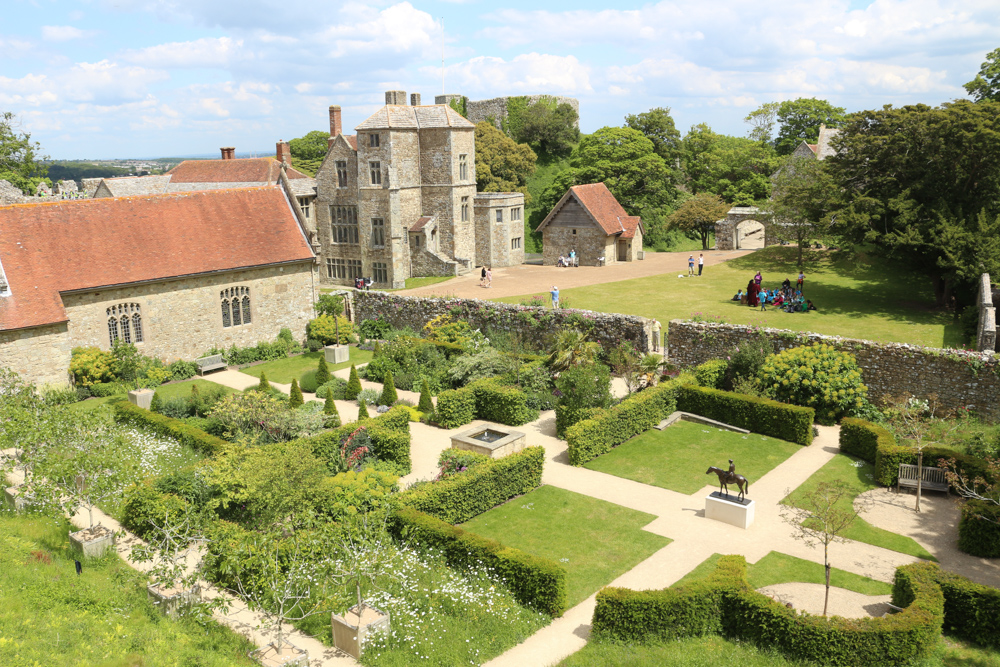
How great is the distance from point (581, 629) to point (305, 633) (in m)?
5.18

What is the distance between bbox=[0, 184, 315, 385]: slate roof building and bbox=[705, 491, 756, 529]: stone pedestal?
23.7 meters

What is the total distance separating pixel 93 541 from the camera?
16094 millimetres

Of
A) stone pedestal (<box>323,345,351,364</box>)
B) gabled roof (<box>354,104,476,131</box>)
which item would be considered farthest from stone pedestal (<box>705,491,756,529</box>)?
gabled roof (<box>354,104,476,131</box>)

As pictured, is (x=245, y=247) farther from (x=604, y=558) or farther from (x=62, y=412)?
(x=604, y=558)

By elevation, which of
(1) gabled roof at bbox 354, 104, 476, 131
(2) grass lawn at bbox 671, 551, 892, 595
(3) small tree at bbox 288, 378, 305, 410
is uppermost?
(1) gabled roof at bbox 354, 104, 476, 131

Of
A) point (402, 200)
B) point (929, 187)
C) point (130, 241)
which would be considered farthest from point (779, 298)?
point (130, 241)

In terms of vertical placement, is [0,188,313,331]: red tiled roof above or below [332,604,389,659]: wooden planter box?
above

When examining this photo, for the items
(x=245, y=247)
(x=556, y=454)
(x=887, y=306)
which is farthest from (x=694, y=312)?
(x=245, y=247)

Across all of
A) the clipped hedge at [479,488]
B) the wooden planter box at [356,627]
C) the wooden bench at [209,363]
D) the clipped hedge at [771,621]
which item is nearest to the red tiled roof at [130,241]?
the wooden bench at [209,363]

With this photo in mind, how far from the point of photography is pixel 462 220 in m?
53.8

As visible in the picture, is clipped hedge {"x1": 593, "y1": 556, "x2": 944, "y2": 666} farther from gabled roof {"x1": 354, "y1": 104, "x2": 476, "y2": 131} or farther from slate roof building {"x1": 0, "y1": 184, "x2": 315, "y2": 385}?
gabled roof {"x1": 354, "y1": 104, "x2": 476, "y2": 131}

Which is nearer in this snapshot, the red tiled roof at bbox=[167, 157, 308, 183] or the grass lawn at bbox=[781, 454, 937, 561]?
the grass lawn at bbox=[781, 454, 937, 561]

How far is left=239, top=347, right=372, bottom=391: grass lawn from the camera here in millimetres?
31016

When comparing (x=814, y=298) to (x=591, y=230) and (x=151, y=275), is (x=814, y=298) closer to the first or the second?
(x=591, y=230)
